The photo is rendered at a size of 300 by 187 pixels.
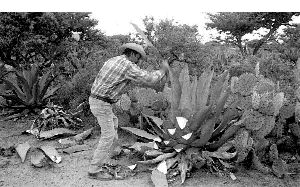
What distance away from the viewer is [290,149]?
15.7 feet

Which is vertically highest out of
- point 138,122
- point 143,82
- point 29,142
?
point 143,82

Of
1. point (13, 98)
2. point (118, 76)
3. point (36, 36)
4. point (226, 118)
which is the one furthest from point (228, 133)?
point (36, 36)

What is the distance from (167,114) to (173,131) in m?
0.83

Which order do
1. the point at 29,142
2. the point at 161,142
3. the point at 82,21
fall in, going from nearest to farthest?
the point at 161,142, the point at 29,142, the point at 82,21

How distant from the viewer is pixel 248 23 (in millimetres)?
20984

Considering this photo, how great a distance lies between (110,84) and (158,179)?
110 cm

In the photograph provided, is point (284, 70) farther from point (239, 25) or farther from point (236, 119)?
point (239, 25)

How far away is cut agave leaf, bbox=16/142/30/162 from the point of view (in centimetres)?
507

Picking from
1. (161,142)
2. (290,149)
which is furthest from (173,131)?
(290,149)

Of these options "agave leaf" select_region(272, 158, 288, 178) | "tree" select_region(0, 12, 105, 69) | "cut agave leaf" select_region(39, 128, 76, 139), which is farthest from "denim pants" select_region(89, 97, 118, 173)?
"tree" select_region(0, 12, 105, 69)

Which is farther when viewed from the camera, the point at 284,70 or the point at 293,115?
the point at 284,70

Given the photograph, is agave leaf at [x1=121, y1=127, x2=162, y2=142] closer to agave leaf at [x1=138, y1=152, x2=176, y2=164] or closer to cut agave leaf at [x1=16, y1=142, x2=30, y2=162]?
agave leaf at [x1=138, y1=152, x2=176, y2=164]

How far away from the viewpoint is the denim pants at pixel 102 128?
14.5ft

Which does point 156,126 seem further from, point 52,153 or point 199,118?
point 52,153
